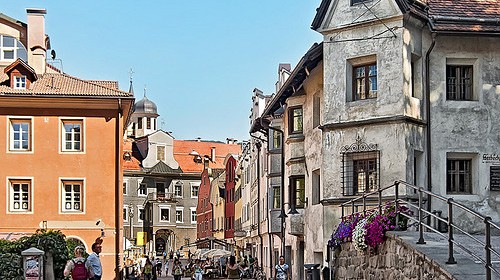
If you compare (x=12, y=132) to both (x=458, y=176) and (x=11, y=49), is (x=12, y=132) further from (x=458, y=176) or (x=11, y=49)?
(x=458, y=176)

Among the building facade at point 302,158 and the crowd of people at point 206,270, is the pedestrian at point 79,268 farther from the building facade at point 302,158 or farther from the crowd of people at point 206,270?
the crowd of people at point 206,270

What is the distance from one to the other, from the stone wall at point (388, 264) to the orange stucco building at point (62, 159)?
73.1ft

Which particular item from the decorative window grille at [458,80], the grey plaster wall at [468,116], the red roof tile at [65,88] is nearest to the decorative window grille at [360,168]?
the grey plaster wall at [468,116]

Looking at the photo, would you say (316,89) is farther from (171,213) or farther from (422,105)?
(171,213)

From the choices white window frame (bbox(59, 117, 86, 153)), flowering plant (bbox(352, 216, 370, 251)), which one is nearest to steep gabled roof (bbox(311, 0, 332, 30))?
flowering plant (bbox(352, 216, 370, 251))

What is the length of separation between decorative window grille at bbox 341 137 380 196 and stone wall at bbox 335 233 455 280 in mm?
4328

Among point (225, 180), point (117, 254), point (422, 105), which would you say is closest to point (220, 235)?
point (225, 180)

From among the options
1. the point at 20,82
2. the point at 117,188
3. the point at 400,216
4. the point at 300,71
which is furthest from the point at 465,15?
the point at 20,82

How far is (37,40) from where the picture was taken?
44938 millimetres

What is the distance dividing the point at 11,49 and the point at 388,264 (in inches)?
1286

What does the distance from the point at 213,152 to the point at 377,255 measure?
110583mm

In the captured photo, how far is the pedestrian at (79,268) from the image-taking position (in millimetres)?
16859

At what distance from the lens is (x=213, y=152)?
12800cm

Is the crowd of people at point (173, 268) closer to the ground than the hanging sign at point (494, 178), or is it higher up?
closer to the ground
